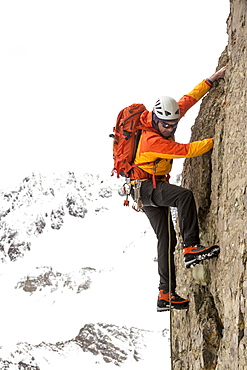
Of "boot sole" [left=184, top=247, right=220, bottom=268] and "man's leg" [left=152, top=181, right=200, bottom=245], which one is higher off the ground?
"man's leg" [left=152, top=181, right=200, bottom=245]

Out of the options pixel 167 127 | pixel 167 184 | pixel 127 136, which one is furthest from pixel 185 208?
pixel 127 136

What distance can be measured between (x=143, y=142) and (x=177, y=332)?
4076 mm

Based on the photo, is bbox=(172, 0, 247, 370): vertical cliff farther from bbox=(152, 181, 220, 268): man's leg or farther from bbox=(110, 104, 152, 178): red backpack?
bbox=(110, 104, 152, 178): red backpack

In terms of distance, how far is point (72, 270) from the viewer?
617 feet

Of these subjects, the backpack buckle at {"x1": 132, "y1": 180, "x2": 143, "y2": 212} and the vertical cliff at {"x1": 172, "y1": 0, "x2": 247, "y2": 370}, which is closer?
the vertical cliff at {"x1": 172, "y1": 0, "x2": 247, "y2": 370}

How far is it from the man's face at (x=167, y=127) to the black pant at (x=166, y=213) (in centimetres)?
83

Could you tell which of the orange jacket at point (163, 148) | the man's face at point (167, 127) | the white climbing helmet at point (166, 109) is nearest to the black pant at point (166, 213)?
the orange jacket at point (163, 148)

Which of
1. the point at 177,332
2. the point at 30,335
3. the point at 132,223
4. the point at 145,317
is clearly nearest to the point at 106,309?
the point at 145,317

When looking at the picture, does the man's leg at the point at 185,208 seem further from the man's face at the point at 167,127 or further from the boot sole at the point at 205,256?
the man's face at the point at 167,127

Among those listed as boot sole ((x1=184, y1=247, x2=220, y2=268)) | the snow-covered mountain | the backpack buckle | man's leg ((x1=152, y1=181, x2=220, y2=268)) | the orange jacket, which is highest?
the snow-covered mountain

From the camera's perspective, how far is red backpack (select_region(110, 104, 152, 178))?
7.45m

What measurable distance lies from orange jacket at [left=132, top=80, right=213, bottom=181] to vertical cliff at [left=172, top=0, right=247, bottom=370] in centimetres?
28

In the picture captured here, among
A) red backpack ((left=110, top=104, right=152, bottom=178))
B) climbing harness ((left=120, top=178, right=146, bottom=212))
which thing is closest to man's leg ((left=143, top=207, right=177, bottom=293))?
climbing harness ((left=120, top=178, right=146, bottom=212))

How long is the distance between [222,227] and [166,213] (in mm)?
1628
